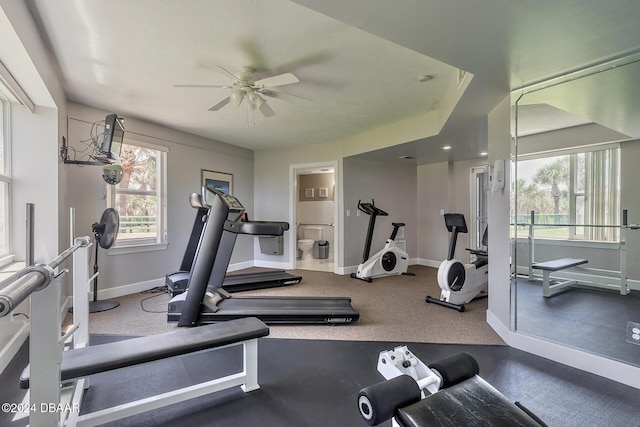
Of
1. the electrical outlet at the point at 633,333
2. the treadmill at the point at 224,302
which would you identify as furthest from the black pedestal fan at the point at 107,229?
the electrical outlet at the point at 633,333

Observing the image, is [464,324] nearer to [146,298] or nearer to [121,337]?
[121,337]

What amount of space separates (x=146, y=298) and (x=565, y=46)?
15.9 ft

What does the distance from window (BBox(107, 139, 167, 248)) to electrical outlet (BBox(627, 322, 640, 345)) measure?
213 inches

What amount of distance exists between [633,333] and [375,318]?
2139 mm

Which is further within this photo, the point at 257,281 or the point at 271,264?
the point at 271,264

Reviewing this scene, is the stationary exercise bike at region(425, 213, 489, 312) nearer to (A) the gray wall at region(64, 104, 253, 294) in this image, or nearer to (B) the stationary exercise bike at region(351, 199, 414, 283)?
(B) the stationary exercise bike at region(351, 199, 414, 283)

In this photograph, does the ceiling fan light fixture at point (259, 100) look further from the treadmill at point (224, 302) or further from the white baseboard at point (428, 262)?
the white baseboard at point (428, 262)

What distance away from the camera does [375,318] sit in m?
3.24

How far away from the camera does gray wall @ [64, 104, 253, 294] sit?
3.62 metres

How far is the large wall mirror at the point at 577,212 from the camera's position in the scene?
2600mm

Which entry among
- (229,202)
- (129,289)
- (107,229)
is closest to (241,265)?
(129,289)

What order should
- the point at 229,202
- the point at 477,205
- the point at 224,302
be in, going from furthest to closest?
the point at 477,205 < the point at 224,302 < the point at 229,202

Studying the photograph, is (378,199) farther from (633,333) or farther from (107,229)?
(107,229)

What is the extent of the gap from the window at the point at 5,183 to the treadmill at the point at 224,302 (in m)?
1.47
